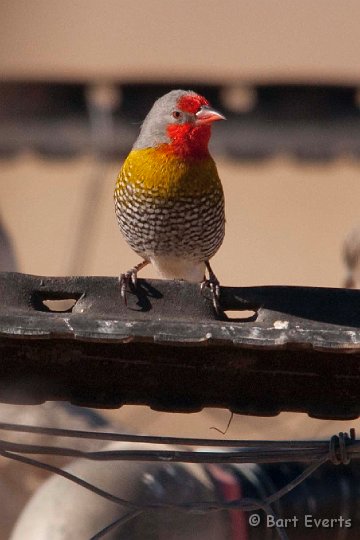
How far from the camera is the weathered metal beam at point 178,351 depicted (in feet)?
5.69

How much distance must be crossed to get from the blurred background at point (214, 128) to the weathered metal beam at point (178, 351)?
182 inches

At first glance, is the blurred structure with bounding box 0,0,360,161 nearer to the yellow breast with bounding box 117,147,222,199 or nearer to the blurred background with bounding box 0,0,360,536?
the blurred background with bounding box 0,0,360,536

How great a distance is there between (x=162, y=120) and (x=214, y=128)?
320 centimetres

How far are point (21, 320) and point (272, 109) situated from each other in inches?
211

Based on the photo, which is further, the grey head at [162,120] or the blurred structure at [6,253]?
the blurred structure at [6,253]

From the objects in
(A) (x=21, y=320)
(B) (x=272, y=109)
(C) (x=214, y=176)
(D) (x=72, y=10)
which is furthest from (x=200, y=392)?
(D) (x=72, y=10)

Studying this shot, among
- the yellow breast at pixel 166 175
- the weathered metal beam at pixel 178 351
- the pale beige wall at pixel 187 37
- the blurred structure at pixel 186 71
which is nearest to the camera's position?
the weathered metal beam at pixel 178 351

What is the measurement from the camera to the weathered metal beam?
5.69ft

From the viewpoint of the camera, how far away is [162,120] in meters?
3.72

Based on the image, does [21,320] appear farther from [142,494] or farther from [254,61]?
[254,61]

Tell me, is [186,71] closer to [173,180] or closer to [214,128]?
[214,128]

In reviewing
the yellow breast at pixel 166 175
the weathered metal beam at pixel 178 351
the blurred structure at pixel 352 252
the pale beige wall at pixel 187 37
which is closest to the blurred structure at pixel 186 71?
the pale beige wall at pixel 187 37

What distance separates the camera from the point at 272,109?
6906 millimetres

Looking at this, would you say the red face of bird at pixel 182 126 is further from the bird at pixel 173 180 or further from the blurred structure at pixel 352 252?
the blurred structure at pixel 352 252
